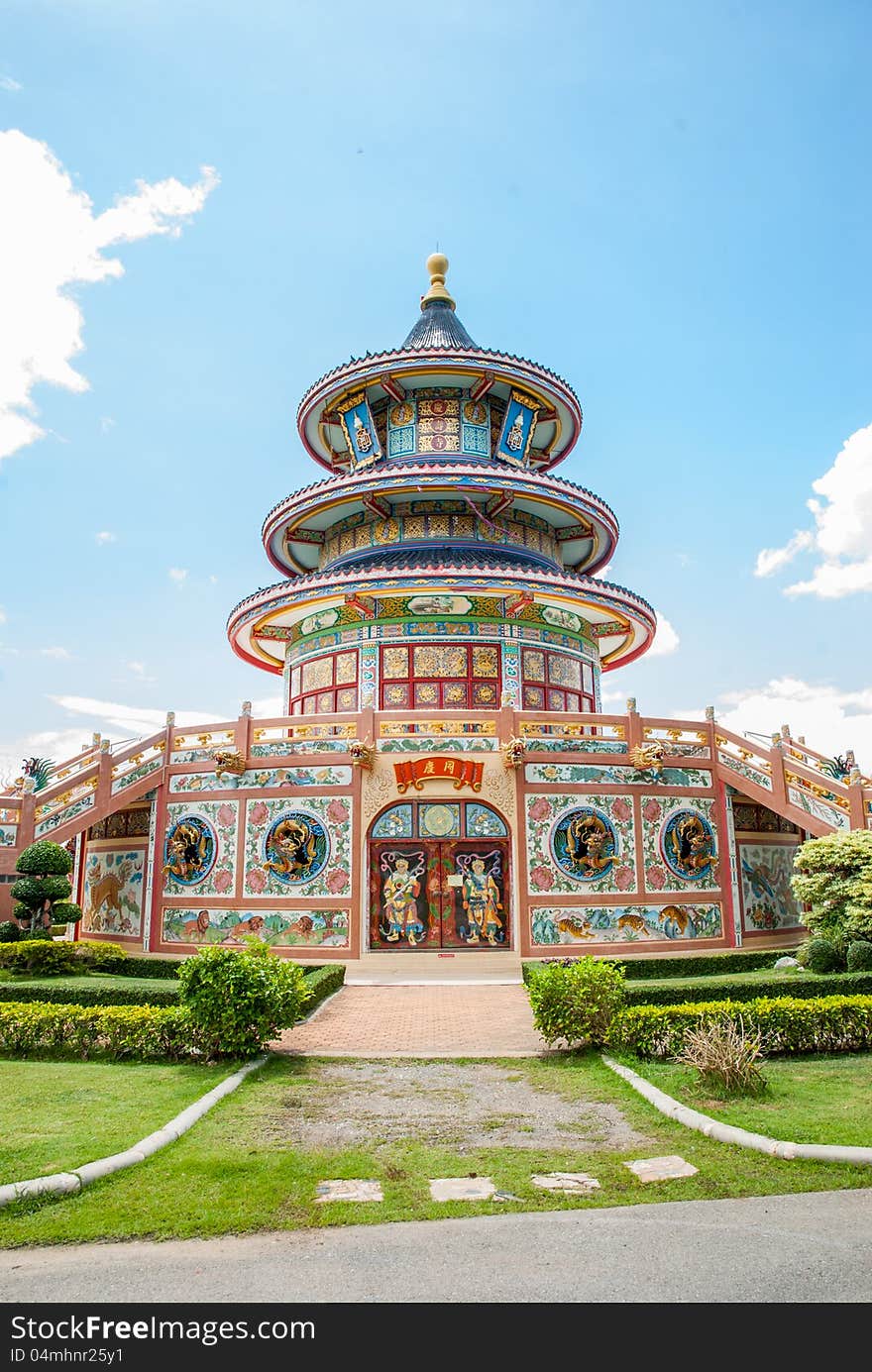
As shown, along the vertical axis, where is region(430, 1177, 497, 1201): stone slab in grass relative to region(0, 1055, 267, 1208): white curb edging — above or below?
below

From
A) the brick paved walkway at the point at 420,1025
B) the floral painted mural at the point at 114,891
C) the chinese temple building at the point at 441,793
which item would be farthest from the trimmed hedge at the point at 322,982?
the floral painted mural at the point at 114,891

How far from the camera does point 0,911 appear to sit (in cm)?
2434

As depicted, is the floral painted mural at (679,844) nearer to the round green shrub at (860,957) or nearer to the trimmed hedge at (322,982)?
the round green shrub at (860,957)

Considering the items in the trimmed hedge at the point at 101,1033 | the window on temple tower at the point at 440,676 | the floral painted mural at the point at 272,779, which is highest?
the window on temple tower at the point at 440,676

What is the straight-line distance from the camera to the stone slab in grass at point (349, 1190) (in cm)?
783

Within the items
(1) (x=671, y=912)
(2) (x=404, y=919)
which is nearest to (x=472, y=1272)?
(2) (x=404, y=919)

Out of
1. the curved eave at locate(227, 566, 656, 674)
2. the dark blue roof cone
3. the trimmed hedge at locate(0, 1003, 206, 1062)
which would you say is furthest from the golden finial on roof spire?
the trimmed hedge at locate(0, 1003, 206, 1062)

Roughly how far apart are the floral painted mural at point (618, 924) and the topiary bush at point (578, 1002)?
10543mm

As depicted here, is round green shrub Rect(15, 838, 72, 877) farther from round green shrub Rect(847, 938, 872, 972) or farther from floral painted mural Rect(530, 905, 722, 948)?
round green shrub Rect(847, 938, 872, 972)

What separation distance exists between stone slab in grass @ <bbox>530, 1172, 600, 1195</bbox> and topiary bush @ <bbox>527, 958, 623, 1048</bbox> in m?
5.34

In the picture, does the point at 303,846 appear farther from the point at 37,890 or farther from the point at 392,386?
the point at 392,386

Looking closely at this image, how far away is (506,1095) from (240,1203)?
495cm

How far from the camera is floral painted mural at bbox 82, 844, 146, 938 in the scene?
27500 millimetres

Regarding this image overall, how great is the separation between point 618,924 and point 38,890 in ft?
49.4
